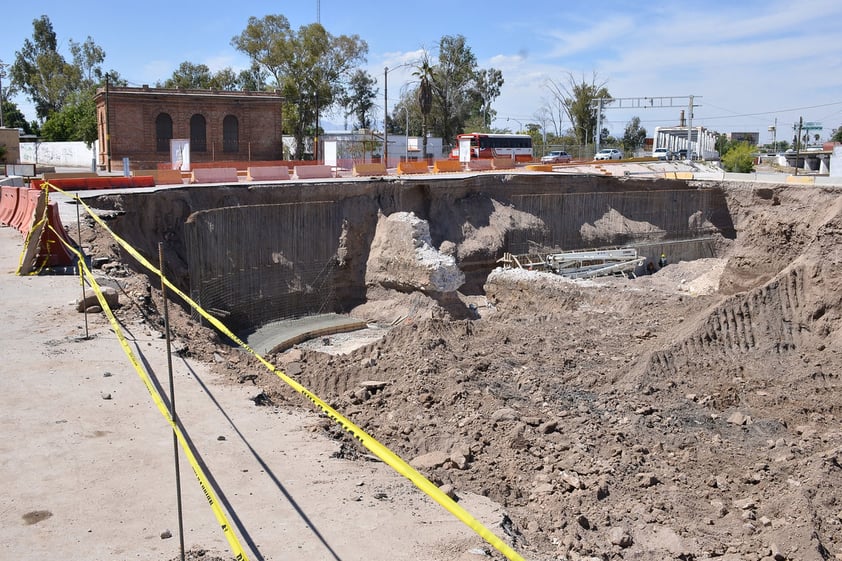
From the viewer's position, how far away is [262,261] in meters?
24.2

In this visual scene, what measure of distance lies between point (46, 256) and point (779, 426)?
13.5 metres

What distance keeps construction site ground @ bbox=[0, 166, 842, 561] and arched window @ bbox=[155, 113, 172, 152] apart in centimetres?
2416

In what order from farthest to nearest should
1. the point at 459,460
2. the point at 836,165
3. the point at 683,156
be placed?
the point at 683,156, the point at 836,165, the point at 459,460

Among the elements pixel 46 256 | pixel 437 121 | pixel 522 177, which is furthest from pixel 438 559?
pixel 437 121

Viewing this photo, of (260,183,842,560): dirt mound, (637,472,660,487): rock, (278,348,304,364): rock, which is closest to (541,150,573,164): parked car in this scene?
(260,183,842,560): dirt mound

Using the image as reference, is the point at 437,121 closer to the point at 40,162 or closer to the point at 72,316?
the point at 40,162

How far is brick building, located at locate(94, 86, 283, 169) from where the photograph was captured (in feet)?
129

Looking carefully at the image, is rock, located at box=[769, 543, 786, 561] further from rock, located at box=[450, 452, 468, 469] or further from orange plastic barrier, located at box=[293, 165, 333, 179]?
orange plastic barrier, located at box=[293, 165, 333, 179]

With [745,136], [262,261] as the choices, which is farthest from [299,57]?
[745,136]

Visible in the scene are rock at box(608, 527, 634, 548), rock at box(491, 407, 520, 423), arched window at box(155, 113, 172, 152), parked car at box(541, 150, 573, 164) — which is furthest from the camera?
parked car at box(541, 150, 573, 164)

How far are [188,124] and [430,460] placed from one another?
35780mm

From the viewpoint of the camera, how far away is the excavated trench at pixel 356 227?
867 inches

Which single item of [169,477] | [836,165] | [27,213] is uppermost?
[836,165]

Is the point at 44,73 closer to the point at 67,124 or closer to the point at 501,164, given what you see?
the point at 67,124
